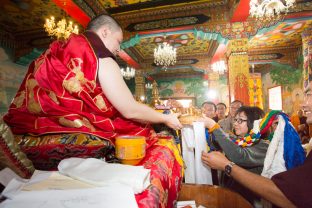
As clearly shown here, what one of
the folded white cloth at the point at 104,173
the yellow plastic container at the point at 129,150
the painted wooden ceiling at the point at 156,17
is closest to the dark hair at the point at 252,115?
the yellow plastic container at the point at 129,150

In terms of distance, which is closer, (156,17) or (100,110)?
(100,110)

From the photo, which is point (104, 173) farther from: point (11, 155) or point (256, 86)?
point (256, 86)

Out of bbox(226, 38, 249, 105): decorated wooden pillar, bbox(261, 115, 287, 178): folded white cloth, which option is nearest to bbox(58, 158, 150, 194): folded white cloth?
bbox(261, 115, 287, 178): folded white cloth

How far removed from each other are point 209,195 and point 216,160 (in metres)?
0.26

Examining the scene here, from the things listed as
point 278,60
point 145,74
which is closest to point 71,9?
point 145,74

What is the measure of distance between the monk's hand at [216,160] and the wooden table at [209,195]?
0.18 metres

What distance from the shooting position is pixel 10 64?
7.53m

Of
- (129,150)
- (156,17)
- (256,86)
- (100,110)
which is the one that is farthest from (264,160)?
(256,86)

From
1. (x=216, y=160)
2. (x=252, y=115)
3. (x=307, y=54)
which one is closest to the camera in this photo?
(x=216, y=160)

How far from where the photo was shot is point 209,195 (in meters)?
1.33

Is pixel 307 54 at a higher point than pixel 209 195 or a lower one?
higher

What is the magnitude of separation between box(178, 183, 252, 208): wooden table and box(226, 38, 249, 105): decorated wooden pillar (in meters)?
4.69

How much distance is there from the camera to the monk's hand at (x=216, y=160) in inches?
56.9

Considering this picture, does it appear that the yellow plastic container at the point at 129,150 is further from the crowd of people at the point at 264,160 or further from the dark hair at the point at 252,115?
the dark hair at the point at 252,115
